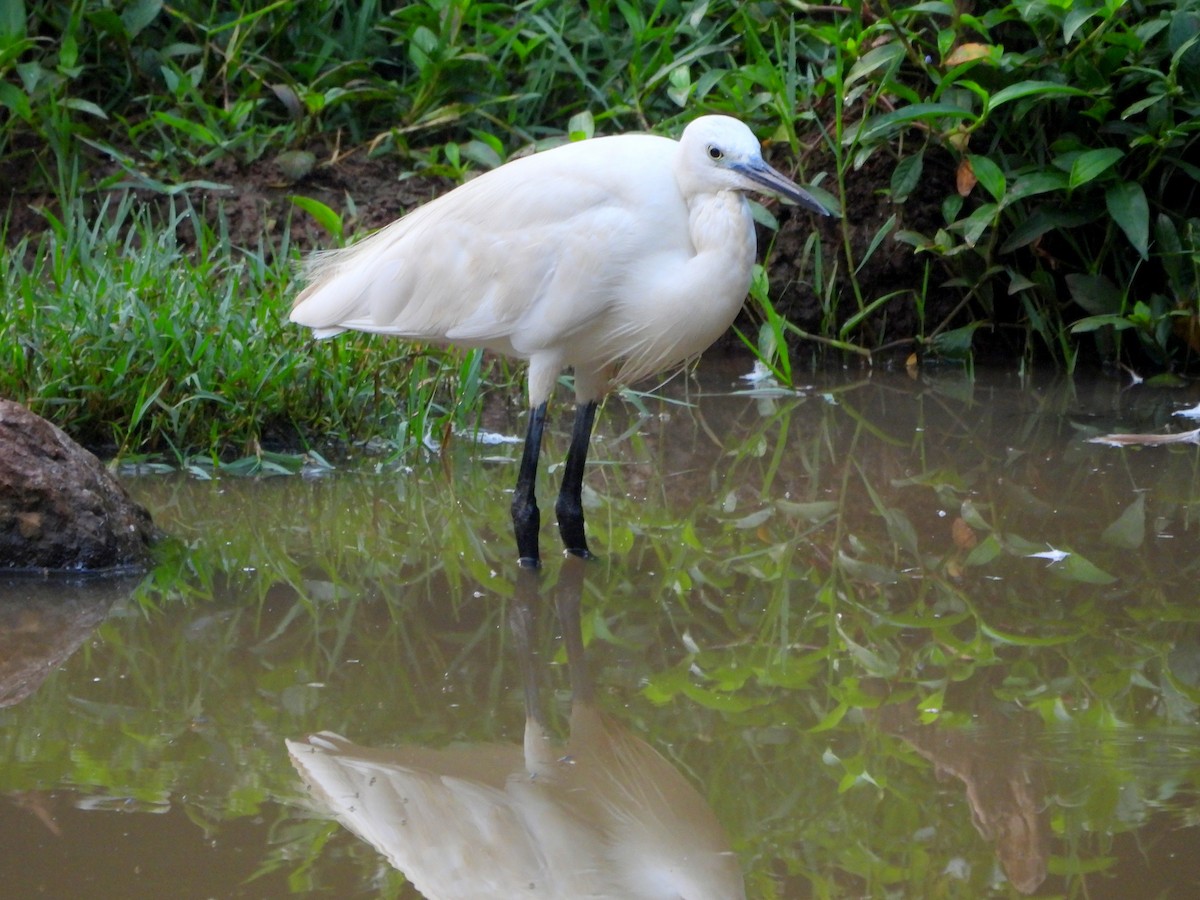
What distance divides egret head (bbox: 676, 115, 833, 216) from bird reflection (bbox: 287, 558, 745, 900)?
55.7 inches

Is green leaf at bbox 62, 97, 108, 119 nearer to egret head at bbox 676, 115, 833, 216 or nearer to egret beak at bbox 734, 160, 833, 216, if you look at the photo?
egret head at bbox 676, 115, 833, 216

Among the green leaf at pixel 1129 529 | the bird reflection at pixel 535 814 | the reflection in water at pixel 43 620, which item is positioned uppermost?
the green leaf at pixel 1129 529

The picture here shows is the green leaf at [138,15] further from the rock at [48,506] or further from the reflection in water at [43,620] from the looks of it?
the reflection in water at [43,620]

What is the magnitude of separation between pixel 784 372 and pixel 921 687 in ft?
9.15

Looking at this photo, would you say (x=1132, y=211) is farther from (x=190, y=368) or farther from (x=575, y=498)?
(x=190, y=368)

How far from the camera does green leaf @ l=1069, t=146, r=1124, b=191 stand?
5418mm

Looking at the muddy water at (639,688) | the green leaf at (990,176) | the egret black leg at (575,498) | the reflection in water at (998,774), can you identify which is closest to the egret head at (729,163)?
the egret black leg at (575,498)

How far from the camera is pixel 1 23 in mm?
6410

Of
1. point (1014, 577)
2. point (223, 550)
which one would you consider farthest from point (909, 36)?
point (223, 550)

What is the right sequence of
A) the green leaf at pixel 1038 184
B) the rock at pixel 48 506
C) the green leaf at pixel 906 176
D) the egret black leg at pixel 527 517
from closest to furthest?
1. the rock at pixel 48 506
2. the egret black leg at pixel 527 517
3. the green leaf at pixel 1038 184
4. the green leaf at pixel 906 176

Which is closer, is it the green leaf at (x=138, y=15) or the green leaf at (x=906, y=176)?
the green leaf at (x=906, y=176)

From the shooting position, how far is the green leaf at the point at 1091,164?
5.42m

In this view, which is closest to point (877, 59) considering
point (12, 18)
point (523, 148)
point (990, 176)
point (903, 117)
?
point (903, 117)

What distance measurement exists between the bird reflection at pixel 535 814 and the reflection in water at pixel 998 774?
438 millimetres
